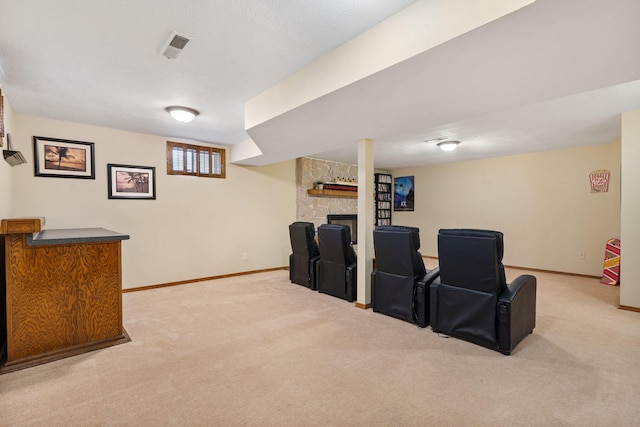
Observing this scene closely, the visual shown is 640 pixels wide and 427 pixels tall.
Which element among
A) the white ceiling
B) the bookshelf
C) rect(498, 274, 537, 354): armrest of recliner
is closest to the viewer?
the white ceiling

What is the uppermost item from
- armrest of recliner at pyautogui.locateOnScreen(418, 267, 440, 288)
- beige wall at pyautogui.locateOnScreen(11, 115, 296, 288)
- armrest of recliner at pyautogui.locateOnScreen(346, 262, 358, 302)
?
beige wall at pyautogui.locateOnScreen(11, 115, 296, 288)

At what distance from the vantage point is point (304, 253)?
16.3ft

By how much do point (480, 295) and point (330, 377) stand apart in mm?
1511

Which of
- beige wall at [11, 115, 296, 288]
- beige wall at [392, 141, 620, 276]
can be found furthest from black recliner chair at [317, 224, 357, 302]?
beige wall at [392, 141, 620, 276]

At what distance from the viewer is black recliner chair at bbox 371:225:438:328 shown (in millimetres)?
3232

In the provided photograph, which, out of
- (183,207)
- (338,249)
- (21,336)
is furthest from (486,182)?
(21,336)

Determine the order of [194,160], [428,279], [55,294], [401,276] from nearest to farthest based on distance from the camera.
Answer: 1. [55,294]
2. [428,279]
3. [401,276]
4. [194,160]

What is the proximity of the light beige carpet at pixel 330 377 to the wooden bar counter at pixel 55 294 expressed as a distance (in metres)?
0.19

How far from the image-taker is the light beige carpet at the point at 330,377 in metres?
1.83

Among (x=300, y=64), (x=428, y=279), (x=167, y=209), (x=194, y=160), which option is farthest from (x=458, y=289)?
(x=194, y=160)

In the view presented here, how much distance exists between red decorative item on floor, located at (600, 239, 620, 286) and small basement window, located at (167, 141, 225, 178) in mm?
6705

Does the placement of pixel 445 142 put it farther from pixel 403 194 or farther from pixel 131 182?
pixel 131 182

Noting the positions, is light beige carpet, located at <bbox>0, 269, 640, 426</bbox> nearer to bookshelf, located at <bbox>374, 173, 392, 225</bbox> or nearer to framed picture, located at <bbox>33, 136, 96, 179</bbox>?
framed picture, located at <bbox>33, 136, 96, 179</bbox>

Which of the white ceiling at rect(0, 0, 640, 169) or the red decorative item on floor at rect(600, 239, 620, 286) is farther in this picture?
the red decorative item on floor at rect(600, 239, 620, 286)
